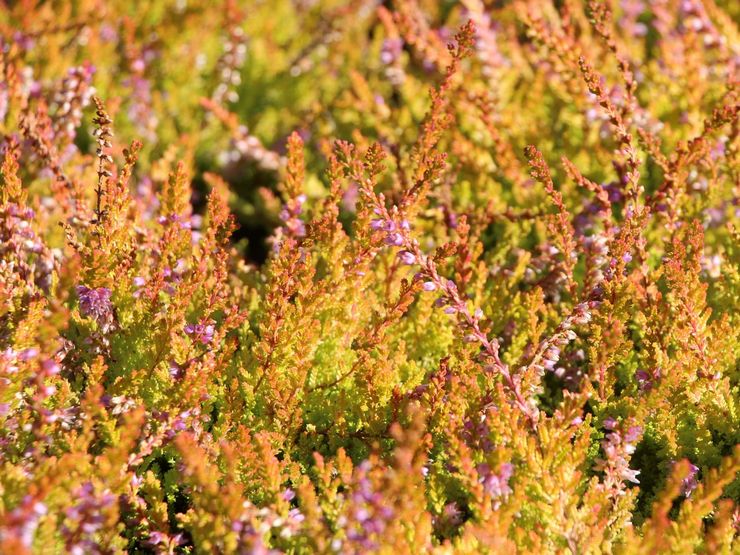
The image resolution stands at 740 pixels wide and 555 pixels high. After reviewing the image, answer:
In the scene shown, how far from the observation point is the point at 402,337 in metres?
2.44

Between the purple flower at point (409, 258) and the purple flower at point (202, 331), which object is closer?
the purple flower at point (409, 258)

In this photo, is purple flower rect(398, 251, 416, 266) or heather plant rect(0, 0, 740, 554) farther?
purple flower rect(398, 251, 416, 266)

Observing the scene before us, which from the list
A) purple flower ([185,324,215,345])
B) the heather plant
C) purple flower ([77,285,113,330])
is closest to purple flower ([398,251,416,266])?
the heather plant

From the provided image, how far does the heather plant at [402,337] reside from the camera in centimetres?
166

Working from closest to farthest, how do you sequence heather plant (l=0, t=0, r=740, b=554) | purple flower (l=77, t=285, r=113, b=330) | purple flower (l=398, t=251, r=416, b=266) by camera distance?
heather plant (l=0, t=0, r=740, b=554) → purple flower (l=398, t=251, r=416, b=266) → purple flower (l=77, t=285, r=113, b=330)

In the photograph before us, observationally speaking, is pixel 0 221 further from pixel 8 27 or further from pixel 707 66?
pixel 707 66

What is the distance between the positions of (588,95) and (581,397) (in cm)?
162

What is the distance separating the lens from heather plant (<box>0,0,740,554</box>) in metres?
1.66

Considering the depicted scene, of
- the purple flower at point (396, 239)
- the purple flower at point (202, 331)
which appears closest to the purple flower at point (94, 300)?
the purple flower at point (202, 331)

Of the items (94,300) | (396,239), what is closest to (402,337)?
(396,239)

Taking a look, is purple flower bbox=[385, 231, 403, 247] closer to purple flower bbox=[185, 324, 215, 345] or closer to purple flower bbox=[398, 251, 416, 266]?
purple flower bbox=[398, 251, 416, 266]

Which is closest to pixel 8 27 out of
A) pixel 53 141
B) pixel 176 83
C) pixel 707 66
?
pixel 176 83

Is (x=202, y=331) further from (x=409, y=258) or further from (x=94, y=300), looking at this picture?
(x=409, y=258)

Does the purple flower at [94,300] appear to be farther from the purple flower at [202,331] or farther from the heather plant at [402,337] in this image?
the purple flower at [202,331]
